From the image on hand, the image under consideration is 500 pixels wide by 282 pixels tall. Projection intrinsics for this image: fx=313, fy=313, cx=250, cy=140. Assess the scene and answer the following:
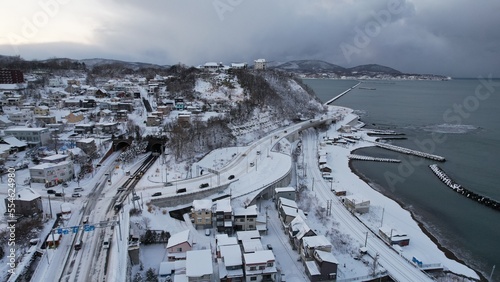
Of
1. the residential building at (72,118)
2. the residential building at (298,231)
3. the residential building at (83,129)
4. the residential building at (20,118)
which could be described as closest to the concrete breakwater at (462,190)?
the residential building at (298,231)

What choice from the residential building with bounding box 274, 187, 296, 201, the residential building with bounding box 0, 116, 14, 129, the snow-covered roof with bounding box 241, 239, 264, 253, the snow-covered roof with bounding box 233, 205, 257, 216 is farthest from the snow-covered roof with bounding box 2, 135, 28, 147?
the snow-covered roof with bounding box 241, 239, 264, 253

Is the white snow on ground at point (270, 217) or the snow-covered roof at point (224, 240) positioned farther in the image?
the snow-covered roof at point (224, 240)

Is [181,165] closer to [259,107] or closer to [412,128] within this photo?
[259,107]

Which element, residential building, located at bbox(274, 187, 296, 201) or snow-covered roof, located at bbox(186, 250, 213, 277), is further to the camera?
residential building, located at bbox(274, 187, 296, 201)

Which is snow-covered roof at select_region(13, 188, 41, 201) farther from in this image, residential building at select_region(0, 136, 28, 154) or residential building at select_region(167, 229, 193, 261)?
residential building at select_region(0, 136, 28, 154)

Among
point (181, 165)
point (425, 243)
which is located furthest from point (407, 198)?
point (181, 165)

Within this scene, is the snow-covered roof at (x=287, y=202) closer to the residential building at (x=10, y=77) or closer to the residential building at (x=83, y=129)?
the residential building at (x=83, y=129)

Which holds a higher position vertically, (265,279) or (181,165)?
(181,165)
